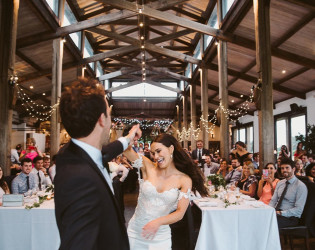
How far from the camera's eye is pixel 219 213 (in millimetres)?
3248

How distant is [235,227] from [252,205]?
0.34 meters

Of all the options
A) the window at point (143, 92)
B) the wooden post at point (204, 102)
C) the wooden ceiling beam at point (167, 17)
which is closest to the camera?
the wooden ceiling beam at point (167, 17)

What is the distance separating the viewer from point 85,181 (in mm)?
887

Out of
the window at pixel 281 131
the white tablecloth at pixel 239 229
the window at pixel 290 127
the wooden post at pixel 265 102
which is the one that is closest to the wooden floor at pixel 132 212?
the white tablecloth at pixel 239 229

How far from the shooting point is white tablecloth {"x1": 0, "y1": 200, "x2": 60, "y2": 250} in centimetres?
304

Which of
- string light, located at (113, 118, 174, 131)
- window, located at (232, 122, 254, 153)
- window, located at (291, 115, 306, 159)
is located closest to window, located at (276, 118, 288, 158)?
window, located at (291, 115, 306, 159)

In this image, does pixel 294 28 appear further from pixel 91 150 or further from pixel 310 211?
pixel 91 150

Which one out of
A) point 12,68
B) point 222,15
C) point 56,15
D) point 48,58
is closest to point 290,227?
point 12,68

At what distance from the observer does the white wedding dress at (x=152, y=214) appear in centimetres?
206

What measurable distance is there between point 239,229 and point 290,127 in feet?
34.1

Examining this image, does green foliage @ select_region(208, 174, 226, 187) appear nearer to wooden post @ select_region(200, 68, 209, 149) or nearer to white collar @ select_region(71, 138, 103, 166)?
white collar @ select_region(71, 138, 103, 166)

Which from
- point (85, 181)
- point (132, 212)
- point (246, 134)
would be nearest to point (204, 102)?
point (132, 212)

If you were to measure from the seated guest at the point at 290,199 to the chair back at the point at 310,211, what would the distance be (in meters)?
0.06

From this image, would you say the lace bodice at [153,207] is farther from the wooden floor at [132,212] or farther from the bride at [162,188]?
the wooden floor at [132,212]
